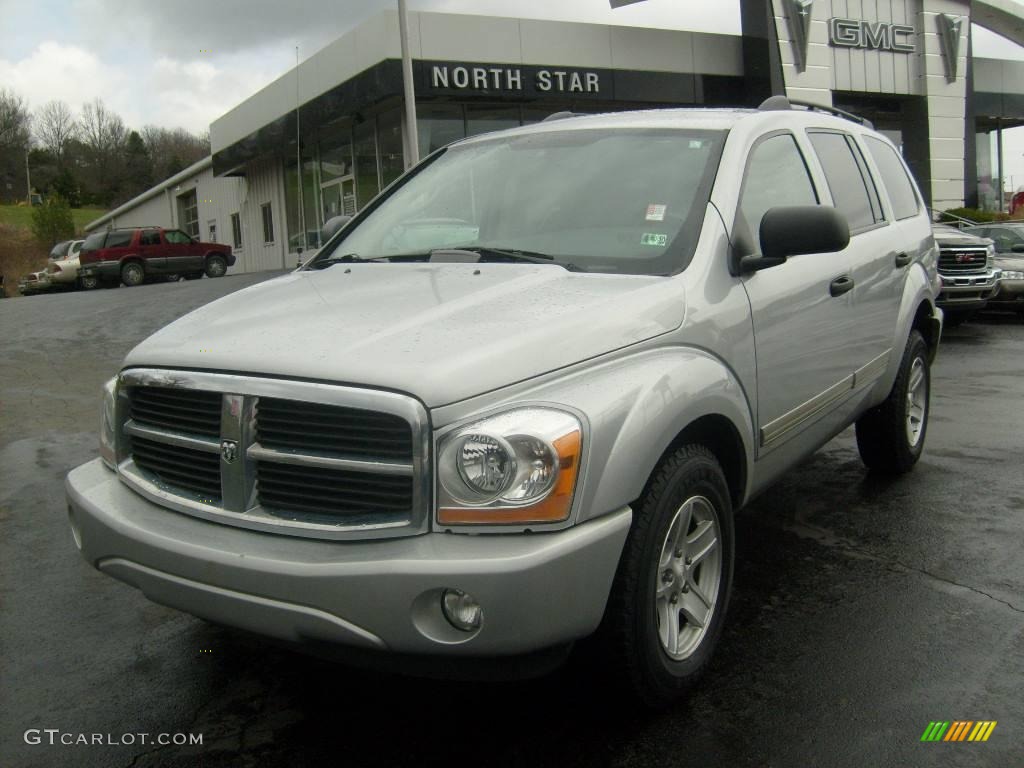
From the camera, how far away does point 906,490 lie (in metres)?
5.25

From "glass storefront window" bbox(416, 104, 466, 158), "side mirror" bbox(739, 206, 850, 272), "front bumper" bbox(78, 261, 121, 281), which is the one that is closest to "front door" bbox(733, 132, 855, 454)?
"side mirror" bbox(739, 206, 850, 272)

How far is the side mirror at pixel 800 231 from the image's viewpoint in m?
3.29

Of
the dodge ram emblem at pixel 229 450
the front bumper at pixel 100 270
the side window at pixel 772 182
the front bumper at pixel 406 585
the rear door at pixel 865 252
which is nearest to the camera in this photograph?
the front bumper at pixel 406 585

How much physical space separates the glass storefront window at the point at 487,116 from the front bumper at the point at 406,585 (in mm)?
20119

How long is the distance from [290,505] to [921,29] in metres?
25.1

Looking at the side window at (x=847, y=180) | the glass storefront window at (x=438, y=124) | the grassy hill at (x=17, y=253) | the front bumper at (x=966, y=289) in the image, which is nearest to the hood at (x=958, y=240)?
the front bumper at (x=966, y=289)

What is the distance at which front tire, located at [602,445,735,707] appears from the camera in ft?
8.64

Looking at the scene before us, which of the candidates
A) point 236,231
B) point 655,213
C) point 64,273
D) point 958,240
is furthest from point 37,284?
point 655,213

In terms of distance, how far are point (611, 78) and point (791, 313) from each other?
1902cm

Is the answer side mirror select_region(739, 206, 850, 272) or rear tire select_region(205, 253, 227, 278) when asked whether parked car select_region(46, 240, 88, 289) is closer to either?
rear tire select_region(205, 253, 227, 278)

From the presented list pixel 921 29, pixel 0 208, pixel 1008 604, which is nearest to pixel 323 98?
pixel 921 29

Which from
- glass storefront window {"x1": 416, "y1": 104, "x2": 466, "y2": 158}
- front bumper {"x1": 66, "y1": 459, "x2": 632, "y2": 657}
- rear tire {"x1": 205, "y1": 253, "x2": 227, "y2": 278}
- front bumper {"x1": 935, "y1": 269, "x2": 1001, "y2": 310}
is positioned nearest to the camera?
front bumper {"x1": 66, "y1": 459, "x2": 632, "y2": 657}

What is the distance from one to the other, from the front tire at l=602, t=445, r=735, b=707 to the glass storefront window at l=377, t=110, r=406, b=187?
777 inches

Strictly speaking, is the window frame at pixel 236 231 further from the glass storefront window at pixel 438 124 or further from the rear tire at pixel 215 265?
the glass storefront window at pixel 438 124
